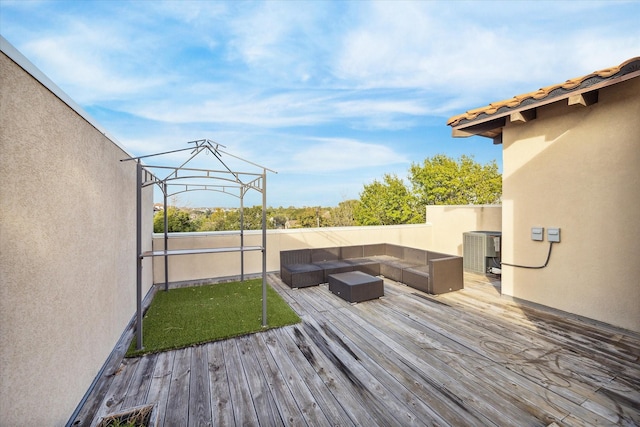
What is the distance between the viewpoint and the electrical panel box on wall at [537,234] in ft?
14.4

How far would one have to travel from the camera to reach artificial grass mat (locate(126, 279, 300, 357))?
3.48 meters

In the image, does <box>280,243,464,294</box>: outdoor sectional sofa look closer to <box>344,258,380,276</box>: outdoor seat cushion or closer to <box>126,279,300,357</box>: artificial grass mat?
<box>344,258,380,276</box>: outdoor seat cushion

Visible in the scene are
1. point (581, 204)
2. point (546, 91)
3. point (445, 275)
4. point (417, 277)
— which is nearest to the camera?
point (546, 91)

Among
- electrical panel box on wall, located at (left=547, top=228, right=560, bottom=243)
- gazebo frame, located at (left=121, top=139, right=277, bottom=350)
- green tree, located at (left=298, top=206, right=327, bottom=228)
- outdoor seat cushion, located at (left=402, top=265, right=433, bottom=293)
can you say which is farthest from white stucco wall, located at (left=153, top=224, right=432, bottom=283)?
green tree, located at (left=298, top=206, right=327, bottom=228)

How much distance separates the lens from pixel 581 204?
395 cm

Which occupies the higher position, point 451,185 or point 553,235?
point 451,185

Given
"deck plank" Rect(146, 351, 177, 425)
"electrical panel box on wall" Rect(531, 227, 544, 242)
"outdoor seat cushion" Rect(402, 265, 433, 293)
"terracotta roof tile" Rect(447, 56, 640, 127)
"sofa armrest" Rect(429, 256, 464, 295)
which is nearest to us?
"deck plank" Rect(146, 351, 177, 425)

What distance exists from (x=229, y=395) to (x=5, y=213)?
2114 mm

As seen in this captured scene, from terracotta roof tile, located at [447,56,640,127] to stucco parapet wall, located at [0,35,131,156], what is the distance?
5.51 metres

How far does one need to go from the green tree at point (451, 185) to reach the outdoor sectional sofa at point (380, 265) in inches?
360

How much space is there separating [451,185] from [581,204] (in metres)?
11.6

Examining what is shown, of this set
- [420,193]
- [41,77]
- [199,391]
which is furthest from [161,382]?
[420,193]

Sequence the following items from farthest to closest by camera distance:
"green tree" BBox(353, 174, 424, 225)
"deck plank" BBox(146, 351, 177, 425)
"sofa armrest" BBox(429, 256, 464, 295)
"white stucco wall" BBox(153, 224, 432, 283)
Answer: "green tree" BBox(353, 174, 424, 225) < "white stucco wall" BBox(153, 224, 432, 283) < "sofa armrest" BBox(429, 256, 464, 295) < "deck plank" BBox(146, 351, 177, 425)

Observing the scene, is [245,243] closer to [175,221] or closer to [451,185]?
[175,221]
